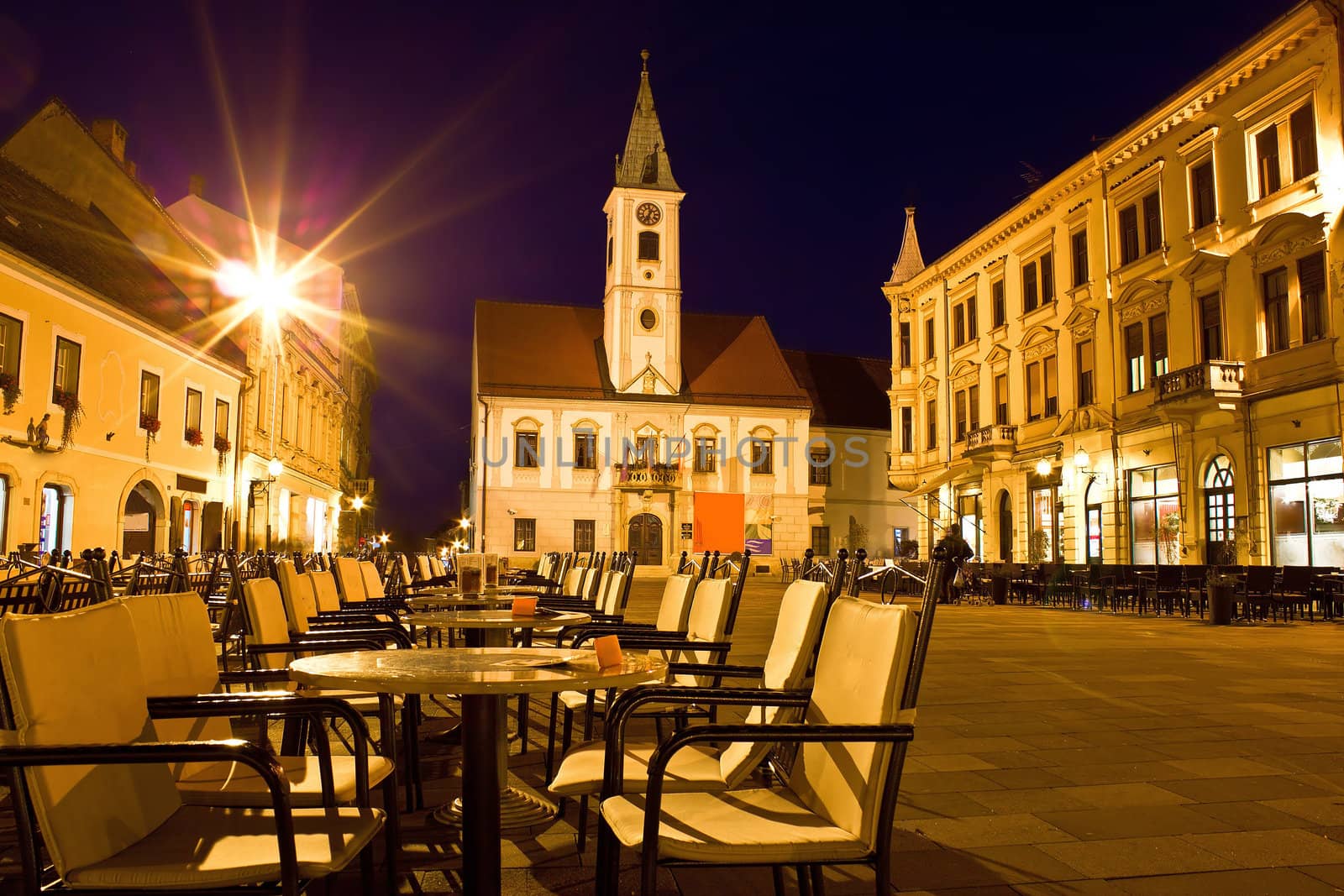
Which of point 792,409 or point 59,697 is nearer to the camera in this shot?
point 59,697

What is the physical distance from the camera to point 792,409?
154ft

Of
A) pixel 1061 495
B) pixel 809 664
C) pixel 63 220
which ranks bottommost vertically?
pixel 809 664

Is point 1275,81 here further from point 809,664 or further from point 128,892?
point 128,892

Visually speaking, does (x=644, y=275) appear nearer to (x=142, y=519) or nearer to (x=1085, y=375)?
(x=1085, y=375)

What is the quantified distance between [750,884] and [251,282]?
1140 inches

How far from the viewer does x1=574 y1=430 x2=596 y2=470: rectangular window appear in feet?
144

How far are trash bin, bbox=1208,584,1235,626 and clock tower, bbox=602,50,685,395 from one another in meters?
30.3

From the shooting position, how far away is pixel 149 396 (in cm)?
2131

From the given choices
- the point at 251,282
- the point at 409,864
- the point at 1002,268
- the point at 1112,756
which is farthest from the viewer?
the point at 1002,268

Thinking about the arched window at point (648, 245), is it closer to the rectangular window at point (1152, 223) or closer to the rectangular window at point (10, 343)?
the rectangular window at point (1152, 223)

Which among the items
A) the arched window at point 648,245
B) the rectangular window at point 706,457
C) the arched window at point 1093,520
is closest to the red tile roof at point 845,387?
the rectangular window at point 706,457

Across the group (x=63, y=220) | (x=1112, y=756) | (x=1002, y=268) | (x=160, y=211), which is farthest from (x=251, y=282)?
(x=1112, y=756)

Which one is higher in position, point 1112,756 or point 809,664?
point 809,664

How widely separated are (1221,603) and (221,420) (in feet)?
73.1
